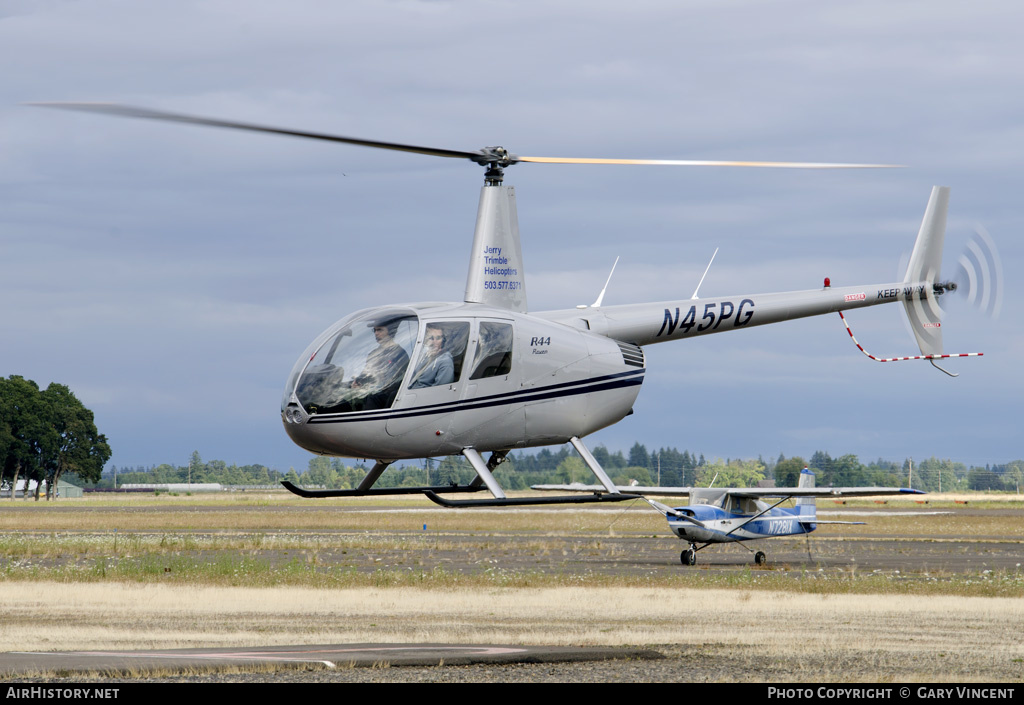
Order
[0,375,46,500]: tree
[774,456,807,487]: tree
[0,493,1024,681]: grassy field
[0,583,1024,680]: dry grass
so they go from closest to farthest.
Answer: [0,583,1024,680]: dry grass < [0,493,1024,681]: grassy field < [0,375,46,500]: tree < [774,456,807,487]: tree

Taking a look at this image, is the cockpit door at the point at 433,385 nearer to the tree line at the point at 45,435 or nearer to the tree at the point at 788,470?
the tree line at the point at 45,435

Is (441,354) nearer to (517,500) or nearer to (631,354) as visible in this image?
Answer: (517,500)

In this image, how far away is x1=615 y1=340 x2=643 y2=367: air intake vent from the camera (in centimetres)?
1366

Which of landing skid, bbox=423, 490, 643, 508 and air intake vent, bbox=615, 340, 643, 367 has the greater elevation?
air intake vent, bbox=615, 340, 643, 367

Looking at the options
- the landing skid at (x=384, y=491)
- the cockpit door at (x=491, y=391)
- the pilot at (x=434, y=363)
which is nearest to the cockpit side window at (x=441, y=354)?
the pilot at (x=434, y=363)

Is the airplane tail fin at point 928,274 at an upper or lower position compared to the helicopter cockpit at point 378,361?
upper

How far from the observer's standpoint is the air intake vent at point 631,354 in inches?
538

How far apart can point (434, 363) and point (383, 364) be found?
57 centimetres

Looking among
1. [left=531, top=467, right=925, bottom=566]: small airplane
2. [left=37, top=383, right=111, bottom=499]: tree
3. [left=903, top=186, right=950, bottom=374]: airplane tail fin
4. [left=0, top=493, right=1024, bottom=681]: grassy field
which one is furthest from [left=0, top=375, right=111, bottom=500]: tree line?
[left=903, top=186, right=950, bottom=374]: airplane tail fin

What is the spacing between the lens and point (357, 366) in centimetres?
1155

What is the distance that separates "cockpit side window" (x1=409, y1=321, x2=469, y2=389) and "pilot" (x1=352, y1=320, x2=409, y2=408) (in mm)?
192

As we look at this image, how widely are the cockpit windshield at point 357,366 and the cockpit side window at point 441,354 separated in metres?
0.16

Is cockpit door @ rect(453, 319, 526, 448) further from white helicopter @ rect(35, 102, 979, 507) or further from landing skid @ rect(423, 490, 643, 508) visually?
landing skid @ rect(423, 490, 643, 508)

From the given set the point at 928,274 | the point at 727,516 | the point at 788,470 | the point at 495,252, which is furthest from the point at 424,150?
the point at 788,470
